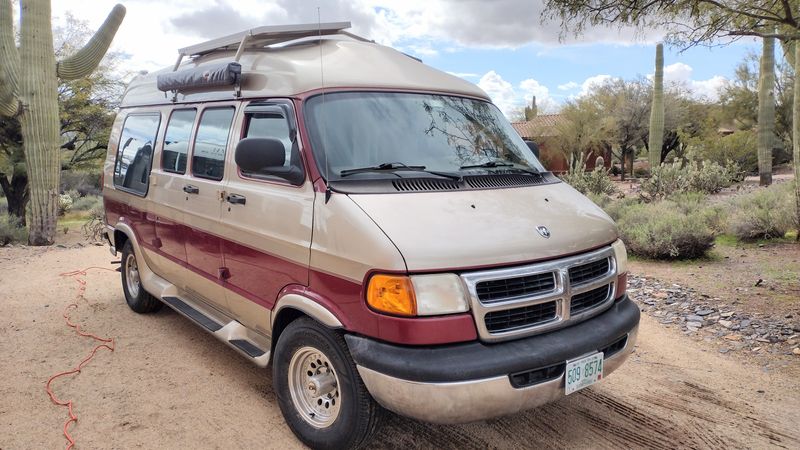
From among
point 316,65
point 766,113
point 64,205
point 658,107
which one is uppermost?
point 658,107

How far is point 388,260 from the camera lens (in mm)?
2801

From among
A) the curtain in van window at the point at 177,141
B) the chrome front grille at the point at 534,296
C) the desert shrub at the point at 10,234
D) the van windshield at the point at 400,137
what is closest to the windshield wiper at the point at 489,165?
the van windshield at the point at 400,137

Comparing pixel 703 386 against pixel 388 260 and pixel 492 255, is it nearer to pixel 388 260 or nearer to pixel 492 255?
pixel 492 255

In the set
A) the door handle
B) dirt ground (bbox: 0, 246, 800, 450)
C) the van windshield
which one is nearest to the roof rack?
the van windshield

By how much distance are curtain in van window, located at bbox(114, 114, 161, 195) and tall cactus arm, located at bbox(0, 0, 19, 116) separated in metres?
7.32

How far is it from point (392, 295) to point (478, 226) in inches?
24.4

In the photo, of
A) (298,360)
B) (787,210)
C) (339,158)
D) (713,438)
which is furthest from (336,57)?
(787,210)

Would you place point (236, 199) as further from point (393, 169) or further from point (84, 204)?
point (84, 204)

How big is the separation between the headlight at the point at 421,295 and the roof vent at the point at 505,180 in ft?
2.89

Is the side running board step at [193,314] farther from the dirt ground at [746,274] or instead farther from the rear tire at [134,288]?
the dirt ground at [746,274]

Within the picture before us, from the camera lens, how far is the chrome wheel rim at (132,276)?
611 centimetres

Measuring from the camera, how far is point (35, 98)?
11.8 metres

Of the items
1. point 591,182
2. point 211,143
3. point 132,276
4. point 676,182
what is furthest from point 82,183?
point 211,143

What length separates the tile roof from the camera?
4128 cm
